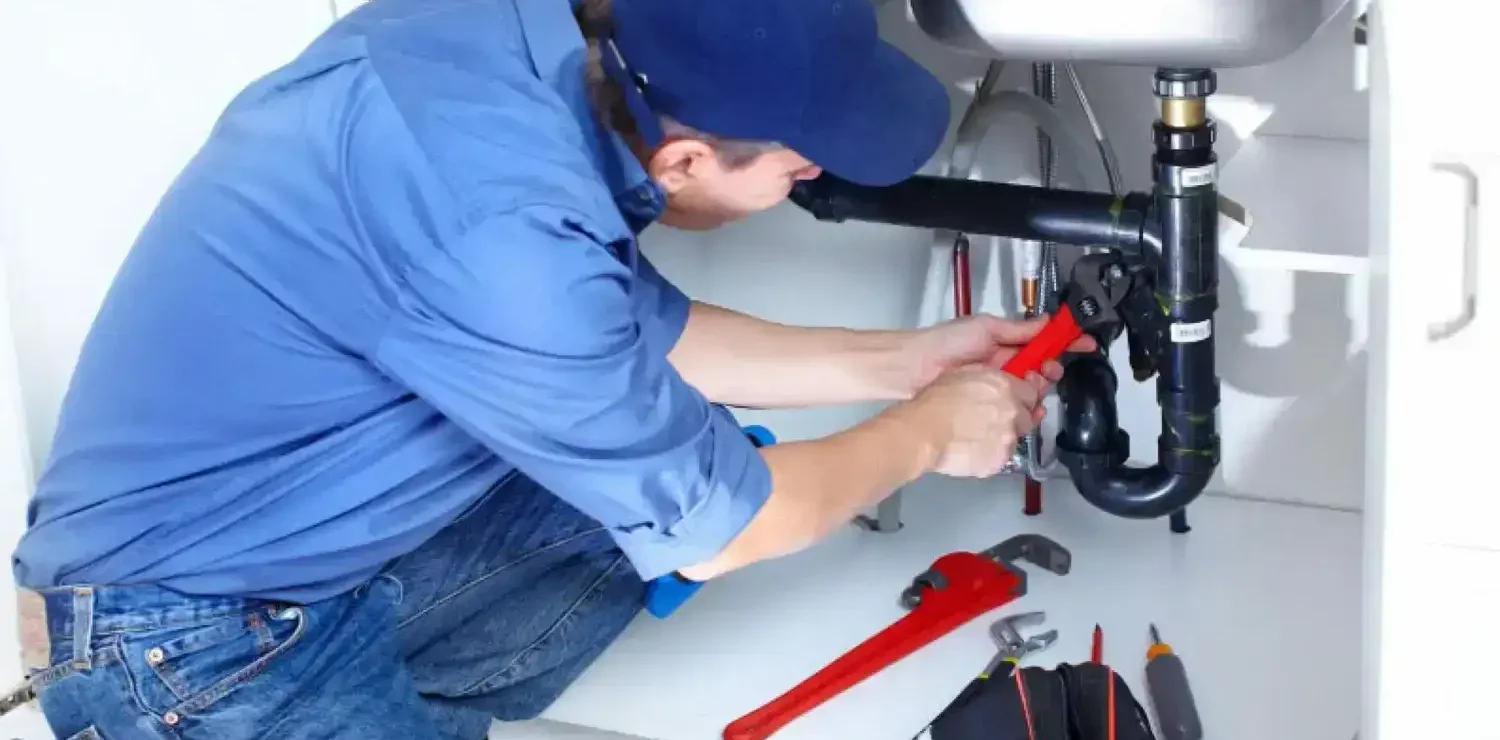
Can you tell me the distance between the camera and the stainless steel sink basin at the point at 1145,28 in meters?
1.10

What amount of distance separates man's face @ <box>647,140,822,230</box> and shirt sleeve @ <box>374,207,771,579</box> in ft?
0.23

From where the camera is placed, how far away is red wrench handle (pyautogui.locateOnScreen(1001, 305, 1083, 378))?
1312mm

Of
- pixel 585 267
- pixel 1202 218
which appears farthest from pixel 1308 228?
pixel 585 267

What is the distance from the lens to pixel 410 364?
3.21ft

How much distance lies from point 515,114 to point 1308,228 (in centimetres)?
70

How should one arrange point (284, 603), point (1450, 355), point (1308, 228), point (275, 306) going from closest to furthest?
point (1450, 355) < point (275, 306) < point (284, 603) < point (1308, 228)

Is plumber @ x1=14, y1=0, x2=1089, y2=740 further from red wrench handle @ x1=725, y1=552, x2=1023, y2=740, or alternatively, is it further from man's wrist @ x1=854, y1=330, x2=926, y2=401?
red wrench handle @ x1=725, y1=552, x2=1023, y2=740

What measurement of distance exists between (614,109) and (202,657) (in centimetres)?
47

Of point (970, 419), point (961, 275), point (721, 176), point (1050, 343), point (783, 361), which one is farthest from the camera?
point (961, 275)

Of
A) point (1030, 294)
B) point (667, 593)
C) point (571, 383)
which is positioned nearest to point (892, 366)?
point (1030, 294)

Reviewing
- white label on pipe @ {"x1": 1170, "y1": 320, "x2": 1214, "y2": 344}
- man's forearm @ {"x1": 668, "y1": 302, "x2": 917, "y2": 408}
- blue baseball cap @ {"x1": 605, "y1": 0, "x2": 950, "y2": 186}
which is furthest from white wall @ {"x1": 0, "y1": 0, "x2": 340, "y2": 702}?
white label on pipe @ {"x1": 1170, "y1": 320, "x2": 1214, "y2": 344}

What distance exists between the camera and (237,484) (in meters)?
1.09

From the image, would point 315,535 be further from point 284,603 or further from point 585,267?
point 585,267

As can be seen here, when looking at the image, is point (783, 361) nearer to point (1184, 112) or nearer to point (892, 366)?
point (892, 366)
